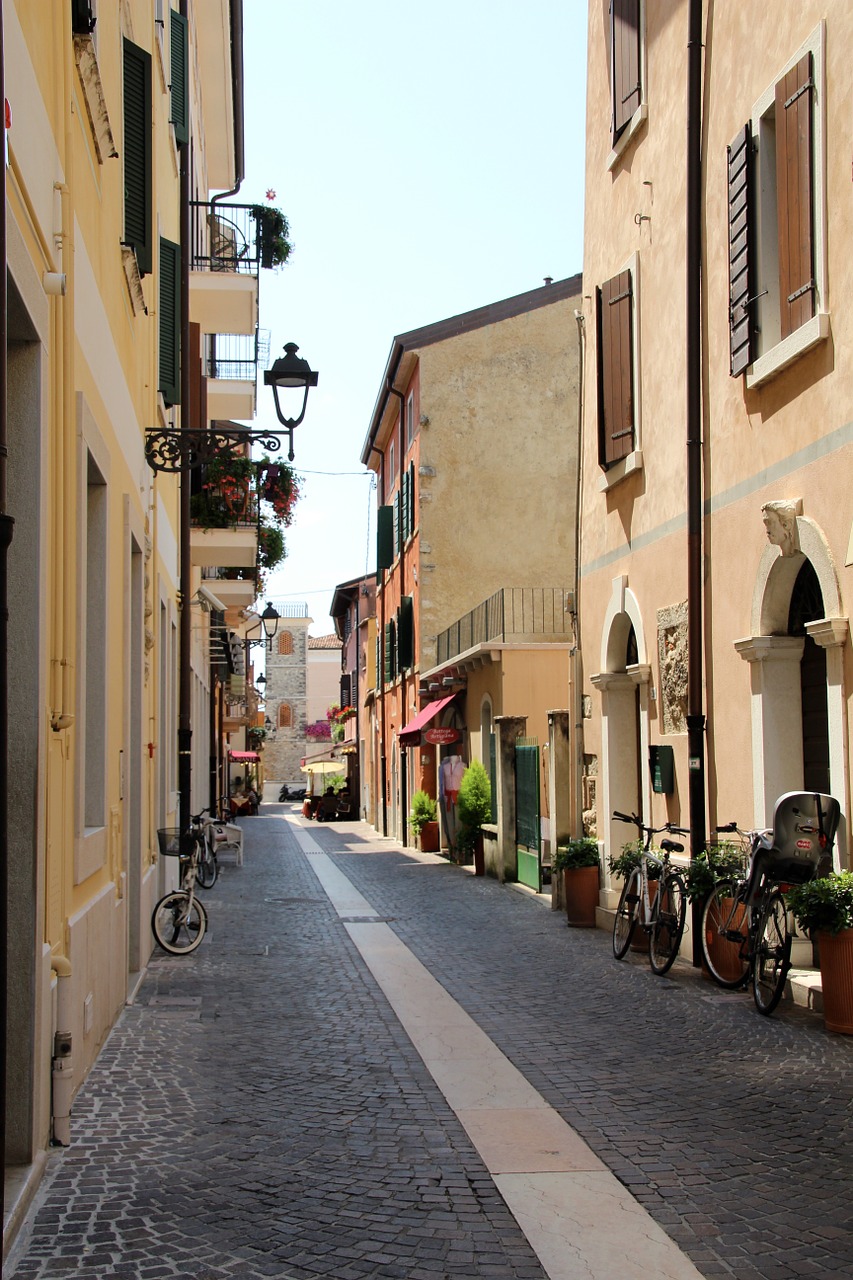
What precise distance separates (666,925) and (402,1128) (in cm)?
473

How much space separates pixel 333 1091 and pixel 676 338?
7.40 meters

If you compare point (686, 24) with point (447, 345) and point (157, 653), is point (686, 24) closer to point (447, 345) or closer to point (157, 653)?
point (157, 653)

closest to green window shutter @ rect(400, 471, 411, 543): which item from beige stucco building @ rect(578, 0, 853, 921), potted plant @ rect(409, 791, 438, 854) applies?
potted plant @ rect(409, 791, 438, 854)

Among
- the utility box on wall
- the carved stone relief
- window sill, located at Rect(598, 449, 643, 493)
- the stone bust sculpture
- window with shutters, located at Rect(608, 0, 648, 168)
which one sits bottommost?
the utility box on wall

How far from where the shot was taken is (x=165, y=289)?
12961 millimetres

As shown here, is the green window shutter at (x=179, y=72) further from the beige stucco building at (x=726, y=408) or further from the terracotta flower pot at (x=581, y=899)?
the terracotta flower pot at (x=581, y=899)

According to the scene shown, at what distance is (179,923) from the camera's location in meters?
11.4

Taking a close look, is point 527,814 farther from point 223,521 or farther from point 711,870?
point 711,870

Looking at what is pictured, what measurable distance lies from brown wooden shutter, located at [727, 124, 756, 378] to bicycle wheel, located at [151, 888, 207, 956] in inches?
242

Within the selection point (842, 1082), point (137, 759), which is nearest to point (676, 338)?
point (137, 759)

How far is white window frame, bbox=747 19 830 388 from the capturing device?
343 inches

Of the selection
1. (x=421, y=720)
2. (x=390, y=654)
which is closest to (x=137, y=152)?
(x=421, y=720)

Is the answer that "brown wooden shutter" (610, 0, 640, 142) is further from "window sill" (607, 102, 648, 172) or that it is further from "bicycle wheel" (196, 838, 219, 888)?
"bicycle wheel" (196, 838, 219, 888)

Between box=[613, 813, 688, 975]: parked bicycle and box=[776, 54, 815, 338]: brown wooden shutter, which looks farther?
box=[613, 813, 688, 975]: parked bicycle
